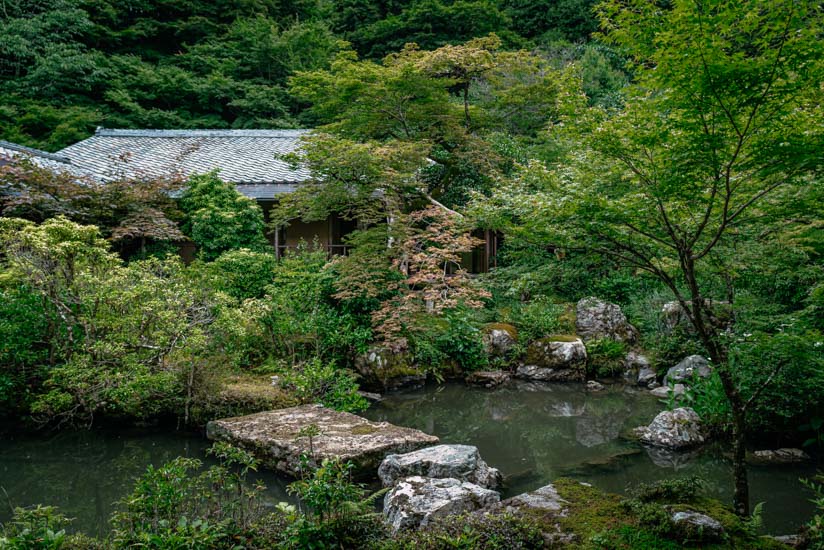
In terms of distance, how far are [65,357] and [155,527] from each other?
5.29 metres

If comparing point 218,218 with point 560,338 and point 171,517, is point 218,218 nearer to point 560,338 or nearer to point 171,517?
point 560,338

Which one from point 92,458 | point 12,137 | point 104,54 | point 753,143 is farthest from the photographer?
point 104,54

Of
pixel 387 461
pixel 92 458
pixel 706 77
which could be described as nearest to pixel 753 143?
pixel 706 77

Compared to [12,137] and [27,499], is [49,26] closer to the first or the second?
[12,137]

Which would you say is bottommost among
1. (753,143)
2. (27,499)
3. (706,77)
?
(27,499)

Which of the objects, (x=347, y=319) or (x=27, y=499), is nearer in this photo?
(x=27, y=499)

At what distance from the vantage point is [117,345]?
7.25 meters

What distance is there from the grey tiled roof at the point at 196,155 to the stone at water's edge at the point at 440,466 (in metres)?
9.95

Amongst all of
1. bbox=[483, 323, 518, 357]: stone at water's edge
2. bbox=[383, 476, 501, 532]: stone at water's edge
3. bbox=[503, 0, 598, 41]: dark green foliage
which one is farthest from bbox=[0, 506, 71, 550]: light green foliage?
bbox=[503, 0, 598, 41]: dark green foliage

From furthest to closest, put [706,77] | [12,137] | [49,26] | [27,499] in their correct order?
[49,26]
[12,137]
[27,499]
[706,77]

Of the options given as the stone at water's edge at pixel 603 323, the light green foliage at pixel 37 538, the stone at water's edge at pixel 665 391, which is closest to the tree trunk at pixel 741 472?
the stone at water's edge at pixel 665 391

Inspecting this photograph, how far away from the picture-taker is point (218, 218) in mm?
12984

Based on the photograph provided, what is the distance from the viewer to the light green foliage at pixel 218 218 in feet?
42.7

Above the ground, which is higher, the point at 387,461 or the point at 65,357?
the point at 65,357
